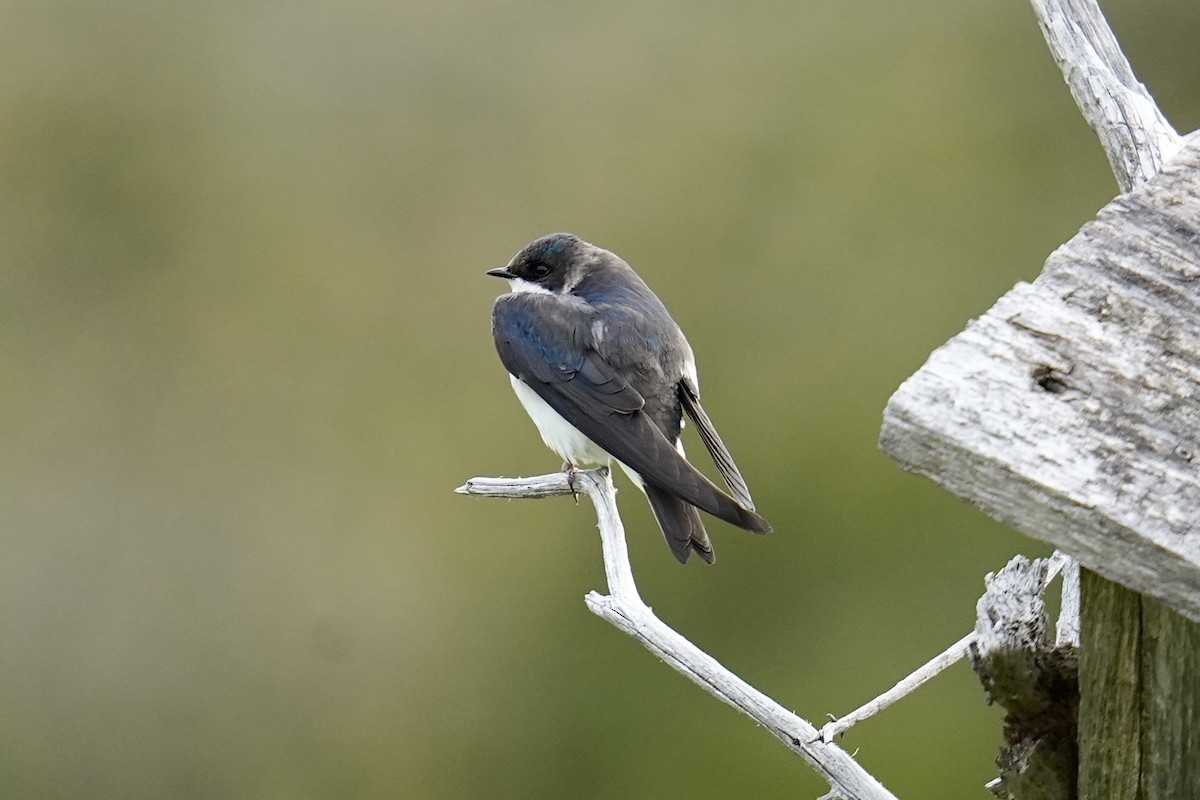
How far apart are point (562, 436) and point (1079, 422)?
6.81 feet

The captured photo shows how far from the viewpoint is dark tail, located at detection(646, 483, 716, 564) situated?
2887 mm

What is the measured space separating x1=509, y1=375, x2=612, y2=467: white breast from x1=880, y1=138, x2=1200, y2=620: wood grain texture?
1847 millimetres

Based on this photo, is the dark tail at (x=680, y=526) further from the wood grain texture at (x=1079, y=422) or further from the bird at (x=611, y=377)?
the wood grain texture at (x=1079, y=422)

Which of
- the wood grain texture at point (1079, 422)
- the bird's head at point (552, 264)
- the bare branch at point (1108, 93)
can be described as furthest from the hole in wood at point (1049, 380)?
the bird's head at point (552, 264)

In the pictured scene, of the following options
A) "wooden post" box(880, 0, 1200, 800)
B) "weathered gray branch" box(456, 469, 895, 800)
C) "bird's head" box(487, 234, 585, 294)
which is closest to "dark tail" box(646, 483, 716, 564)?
"weathered gray branch" box(456, 469, 895, 800)

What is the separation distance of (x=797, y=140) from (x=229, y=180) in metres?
2.22

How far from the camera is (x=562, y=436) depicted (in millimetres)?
3375

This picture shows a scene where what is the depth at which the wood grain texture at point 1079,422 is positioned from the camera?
1315 mm

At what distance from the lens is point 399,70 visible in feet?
18.1

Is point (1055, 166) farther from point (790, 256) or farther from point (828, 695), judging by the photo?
point (828, 695)

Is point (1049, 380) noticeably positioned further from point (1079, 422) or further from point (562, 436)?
point (562, 436)

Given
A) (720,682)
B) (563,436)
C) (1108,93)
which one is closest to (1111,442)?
(720,682)

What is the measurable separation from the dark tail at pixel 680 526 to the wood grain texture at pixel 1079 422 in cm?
142

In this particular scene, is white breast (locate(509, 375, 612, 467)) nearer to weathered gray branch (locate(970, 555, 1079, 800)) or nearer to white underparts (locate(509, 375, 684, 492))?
white underparts (locate(509, 375, 684, 492))
